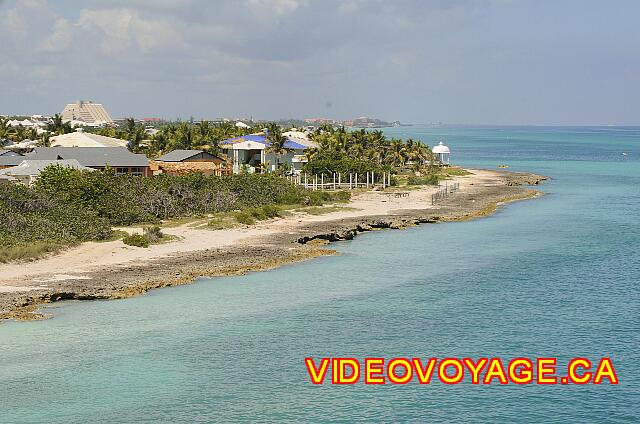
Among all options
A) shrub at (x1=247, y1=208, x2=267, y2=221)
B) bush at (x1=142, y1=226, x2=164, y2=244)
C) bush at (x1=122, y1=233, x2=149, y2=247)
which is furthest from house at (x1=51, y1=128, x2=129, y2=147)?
bush at (x1=122, y1=233, x2=149, y2=247)

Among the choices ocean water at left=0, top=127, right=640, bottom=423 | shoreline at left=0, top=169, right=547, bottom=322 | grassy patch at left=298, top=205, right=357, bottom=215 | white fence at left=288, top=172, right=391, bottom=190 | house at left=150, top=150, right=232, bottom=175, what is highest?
house at left=150, top=150, right=232, bottom=175

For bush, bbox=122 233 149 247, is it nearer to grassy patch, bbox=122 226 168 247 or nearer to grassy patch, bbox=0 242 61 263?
grassy patch, bbox=122 226 168 247

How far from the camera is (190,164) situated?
242ft

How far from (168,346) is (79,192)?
25782 millimetres

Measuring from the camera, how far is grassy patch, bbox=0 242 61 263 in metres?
39.3

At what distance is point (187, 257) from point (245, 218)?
13.5 m

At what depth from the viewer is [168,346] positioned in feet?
92.6

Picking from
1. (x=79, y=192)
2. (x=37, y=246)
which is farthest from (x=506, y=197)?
(x=37, y=246)

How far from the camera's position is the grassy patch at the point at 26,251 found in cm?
3934

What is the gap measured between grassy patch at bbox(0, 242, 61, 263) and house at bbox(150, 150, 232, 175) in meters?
29.7

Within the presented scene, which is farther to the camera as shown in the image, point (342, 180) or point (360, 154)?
point (360, 154)

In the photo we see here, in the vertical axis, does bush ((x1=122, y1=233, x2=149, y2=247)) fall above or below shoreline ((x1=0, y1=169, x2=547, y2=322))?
above

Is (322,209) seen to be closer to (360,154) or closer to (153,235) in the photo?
(153,235)

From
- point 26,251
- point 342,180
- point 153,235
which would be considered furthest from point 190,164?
point 26,251
